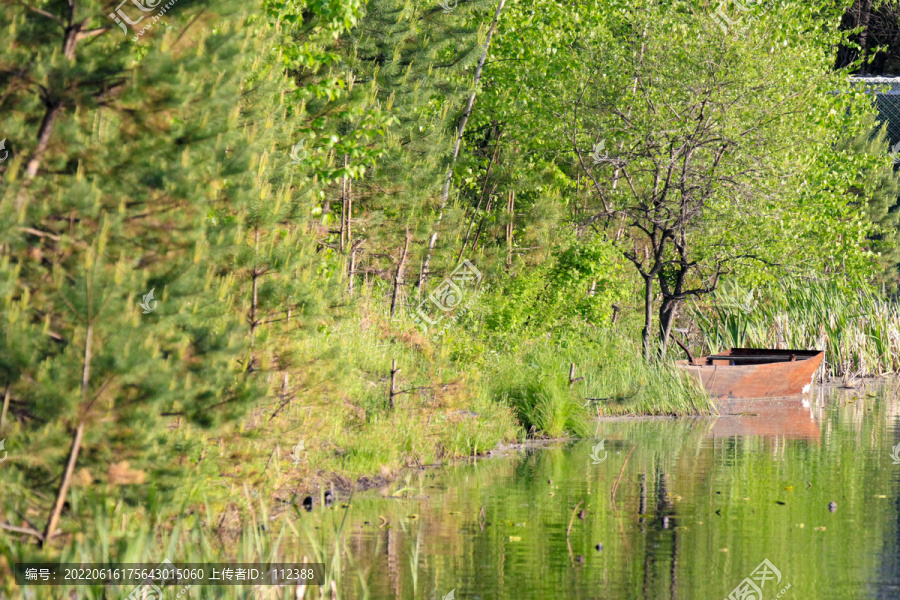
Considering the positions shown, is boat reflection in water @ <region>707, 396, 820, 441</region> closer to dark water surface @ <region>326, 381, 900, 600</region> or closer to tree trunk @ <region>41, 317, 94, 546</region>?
dark water surface @ <region>326, 381, 900, 600</region>

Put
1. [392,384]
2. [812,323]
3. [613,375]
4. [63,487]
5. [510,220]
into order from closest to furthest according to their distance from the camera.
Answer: [63,487] → [392,384] → [613,375] → [510,220] → [812,323]

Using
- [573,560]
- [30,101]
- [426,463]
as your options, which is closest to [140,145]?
[30,101]

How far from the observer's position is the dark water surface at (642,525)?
9.38 metres

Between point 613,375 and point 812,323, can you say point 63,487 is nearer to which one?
point 613,375

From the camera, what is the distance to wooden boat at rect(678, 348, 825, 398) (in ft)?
78.9

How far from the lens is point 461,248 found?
1013 inches

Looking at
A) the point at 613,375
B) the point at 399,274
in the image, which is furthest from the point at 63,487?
the point at 613,375

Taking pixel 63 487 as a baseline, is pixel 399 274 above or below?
above

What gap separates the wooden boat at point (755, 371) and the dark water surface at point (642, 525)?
5137 mm

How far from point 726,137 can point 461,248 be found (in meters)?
6.16

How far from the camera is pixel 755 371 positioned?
25.0 metres

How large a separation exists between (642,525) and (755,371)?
46.2 feet

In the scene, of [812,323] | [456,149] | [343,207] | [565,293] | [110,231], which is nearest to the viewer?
[110,231]

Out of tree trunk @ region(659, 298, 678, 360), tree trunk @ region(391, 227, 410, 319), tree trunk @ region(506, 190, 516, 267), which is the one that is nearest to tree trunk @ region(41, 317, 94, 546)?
tree trunk @ region(391, 227, 410, 319)
